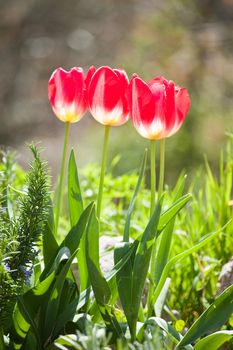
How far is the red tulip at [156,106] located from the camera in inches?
61.7

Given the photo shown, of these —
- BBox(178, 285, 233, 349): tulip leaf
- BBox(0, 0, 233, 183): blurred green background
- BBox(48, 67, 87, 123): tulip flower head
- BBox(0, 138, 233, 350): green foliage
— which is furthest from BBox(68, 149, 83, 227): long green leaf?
BBox(0, 0, 233, 183): blurred green background

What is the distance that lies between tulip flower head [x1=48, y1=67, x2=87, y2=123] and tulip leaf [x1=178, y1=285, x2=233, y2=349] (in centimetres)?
51

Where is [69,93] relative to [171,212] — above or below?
above

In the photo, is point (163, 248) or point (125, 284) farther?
point (163, 248)

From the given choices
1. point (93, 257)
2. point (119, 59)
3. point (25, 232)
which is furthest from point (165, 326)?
point (119, 59)

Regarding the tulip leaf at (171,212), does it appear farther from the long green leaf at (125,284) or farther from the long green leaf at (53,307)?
the long green leaf at (53,307)

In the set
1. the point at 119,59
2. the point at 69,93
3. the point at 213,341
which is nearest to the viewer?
the point at 213,341

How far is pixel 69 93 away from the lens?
1688mm

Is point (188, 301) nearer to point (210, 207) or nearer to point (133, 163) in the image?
point (210, 207)

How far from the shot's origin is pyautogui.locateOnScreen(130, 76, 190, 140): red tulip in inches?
61.7

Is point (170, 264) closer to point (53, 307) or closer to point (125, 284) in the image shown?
point (125, 284)

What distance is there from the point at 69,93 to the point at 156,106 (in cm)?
22

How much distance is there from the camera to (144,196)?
115 inches

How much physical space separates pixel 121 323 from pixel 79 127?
6.41 metres
